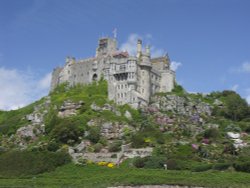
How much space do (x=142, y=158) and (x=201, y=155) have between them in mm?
10494

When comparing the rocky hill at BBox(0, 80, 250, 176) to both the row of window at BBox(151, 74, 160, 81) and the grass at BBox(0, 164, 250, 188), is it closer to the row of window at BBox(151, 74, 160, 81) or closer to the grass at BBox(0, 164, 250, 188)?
the row of window at BBox(151, 74, 160, 81)

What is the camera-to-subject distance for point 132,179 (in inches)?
2387

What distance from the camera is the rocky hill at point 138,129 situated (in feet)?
254

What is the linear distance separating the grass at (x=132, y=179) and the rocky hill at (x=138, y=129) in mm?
4860

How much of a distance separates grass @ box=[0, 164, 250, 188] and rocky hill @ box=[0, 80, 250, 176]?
15.9ft

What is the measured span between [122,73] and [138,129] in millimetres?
15388

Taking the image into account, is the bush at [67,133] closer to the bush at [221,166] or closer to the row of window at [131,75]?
the row of window at [131,75]

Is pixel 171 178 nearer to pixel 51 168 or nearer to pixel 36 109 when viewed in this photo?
pixel 51 168

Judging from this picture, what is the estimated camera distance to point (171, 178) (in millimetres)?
61250

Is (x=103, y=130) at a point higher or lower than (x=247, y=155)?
higher

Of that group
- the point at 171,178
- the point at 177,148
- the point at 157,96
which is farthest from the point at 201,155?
the point at 157,96

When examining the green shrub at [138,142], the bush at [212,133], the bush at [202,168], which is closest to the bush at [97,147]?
the green shrub at [138,142]

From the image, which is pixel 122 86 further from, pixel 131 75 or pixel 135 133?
pixel 135 133

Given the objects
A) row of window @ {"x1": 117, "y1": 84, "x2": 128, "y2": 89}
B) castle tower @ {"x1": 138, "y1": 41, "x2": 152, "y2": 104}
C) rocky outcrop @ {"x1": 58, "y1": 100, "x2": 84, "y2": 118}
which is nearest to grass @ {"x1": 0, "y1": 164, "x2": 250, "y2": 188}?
Answer: rocky outcrop @ {"x1": 58, "y1": 100, "x2": 84, "y2": 118}
